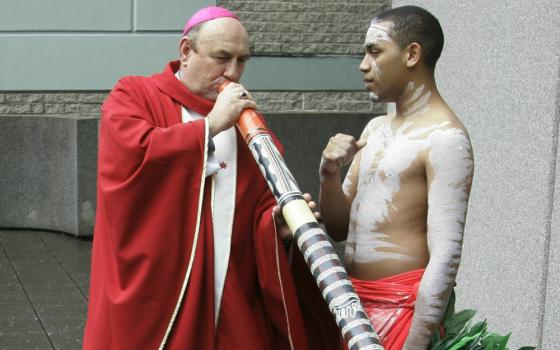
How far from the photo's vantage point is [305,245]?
2.82 metres

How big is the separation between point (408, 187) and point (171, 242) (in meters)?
0.79

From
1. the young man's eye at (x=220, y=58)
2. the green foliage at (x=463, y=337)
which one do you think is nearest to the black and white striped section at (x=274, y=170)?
the young man's eye at (x=220, y=58)

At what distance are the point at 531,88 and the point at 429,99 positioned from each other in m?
2.02

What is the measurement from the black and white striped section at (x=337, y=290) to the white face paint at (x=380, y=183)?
0.54 feet

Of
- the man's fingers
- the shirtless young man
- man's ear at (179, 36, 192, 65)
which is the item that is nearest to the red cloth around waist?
the shirtless young man

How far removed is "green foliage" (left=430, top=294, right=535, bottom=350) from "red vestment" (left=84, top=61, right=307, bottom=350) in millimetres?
572

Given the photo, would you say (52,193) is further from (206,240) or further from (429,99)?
(429,99)

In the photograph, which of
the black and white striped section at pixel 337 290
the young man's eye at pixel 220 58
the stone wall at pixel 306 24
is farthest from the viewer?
the stone wall at pixel 306 24

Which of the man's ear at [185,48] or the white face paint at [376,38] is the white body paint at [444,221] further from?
the man's ear at [185,48]

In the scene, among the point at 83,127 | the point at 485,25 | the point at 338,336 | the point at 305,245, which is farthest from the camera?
the point at 83,127

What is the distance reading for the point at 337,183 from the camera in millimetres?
3047

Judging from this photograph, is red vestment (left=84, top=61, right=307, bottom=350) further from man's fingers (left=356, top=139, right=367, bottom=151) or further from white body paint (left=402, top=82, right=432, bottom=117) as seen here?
white body paint (left=402, top=82, right=432, bottom=117)

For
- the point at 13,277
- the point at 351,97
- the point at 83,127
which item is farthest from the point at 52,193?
the point at 351,97

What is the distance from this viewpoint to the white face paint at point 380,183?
9.28ft
